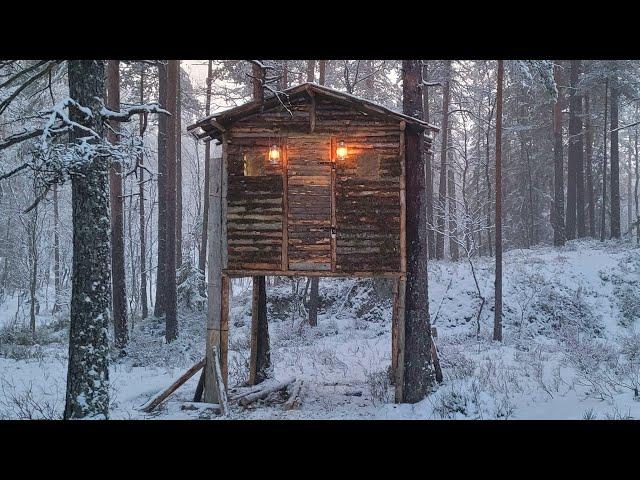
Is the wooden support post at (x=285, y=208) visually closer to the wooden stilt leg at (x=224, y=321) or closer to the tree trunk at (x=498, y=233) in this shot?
the wooden stilt leg at (x=224, y=321)

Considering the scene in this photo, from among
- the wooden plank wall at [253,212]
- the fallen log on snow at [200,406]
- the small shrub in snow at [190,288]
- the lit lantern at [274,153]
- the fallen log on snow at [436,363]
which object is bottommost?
the fallen log on snow at [200,406]

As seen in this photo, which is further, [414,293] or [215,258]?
[215,258]

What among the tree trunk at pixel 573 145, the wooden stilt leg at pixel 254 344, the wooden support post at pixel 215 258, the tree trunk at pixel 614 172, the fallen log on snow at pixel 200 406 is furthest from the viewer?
the tree trunk at pixel 573 145

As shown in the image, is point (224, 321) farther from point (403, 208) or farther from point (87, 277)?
point (403, 208)

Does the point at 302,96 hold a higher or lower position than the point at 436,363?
higher

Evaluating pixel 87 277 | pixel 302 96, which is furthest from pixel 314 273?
pixel 87 277

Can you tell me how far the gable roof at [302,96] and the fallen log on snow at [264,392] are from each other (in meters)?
6.37

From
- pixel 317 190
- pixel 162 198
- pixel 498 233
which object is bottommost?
pixel 498 233

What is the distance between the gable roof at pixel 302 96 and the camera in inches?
427

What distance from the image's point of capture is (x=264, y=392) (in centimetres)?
1180

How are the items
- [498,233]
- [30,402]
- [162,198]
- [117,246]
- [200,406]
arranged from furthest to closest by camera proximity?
[162,198] → [498,233] → [117,246] → [200,406] → [30,402]

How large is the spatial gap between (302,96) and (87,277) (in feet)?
20.7

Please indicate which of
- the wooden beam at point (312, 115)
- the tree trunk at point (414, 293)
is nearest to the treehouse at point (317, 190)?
the wooden beam at point (312, 115)
